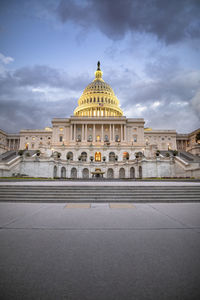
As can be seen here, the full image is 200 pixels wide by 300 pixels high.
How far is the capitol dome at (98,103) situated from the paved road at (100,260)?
348 ft

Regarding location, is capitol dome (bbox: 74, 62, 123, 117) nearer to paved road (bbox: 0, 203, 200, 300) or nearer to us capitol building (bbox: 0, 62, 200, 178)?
us capitol building (bbox: 0, 62, 200, 178)

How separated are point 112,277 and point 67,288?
34.3 inches

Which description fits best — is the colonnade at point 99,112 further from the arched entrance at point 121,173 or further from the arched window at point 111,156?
the arched entrance at point 121,173

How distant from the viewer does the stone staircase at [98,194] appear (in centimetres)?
1282

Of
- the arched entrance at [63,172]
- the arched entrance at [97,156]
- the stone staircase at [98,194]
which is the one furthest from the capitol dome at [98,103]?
the stone staircase at [98,194]

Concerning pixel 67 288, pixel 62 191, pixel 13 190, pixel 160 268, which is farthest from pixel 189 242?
pixel 13 190

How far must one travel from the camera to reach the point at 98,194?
13586 millimetres

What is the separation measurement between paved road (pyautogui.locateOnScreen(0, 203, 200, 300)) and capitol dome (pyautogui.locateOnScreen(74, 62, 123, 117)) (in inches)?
4177

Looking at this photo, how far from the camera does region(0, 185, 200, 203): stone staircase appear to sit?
42.1 feet

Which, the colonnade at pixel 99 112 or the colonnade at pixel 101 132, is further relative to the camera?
the colonnade at pixel 99 112

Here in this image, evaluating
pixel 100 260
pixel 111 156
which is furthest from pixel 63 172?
pixel 100 260

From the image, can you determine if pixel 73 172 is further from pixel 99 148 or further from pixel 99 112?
pixel 99 112

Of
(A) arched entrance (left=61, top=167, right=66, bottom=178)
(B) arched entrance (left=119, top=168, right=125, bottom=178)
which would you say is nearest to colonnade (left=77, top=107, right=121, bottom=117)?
(B) arched entrance (left=119, top=168, right=125, bottom=178)

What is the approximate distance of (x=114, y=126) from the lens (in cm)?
9188
